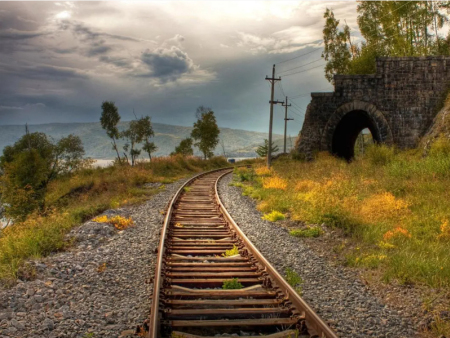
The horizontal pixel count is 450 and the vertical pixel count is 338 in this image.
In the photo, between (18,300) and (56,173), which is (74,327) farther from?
(56,173)

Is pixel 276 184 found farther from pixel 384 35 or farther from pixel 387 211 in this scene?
pixel 384 35

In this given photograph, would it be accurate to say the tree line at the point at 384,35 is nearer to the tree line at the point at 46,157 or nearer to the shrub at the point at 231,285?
the tree line at the point at 46,157

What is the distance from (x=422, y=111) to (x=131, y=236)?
19.1m

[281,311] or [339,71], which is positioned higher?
[339,71]

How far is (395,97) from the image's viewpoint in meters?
21.8

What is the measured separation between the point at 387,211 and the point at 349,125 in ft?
58.5

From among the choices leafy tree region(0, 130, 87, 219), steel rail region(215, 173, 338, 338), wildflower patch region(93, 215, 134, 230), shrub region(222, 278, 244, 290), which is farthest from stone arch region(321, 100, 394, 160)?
shrub region(222, 278, 244, 290)

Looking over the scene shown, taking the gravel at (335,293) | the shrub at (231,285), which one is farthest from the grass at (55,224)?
the gravel at (335,293)

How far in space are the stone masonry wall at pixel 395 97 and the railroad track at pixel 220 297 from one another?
666 inches

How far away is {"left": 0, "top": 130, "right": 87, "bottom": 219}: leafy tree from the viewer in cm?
3073

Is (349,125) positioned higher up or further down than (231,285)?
higher up

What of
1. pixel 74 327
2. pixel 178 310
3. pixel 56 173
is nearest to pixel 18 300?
pixel 74 327

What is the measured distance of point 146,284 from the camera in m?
5.34

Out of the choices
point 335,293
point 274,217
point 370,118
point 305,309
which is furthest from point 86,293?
point 370,118
